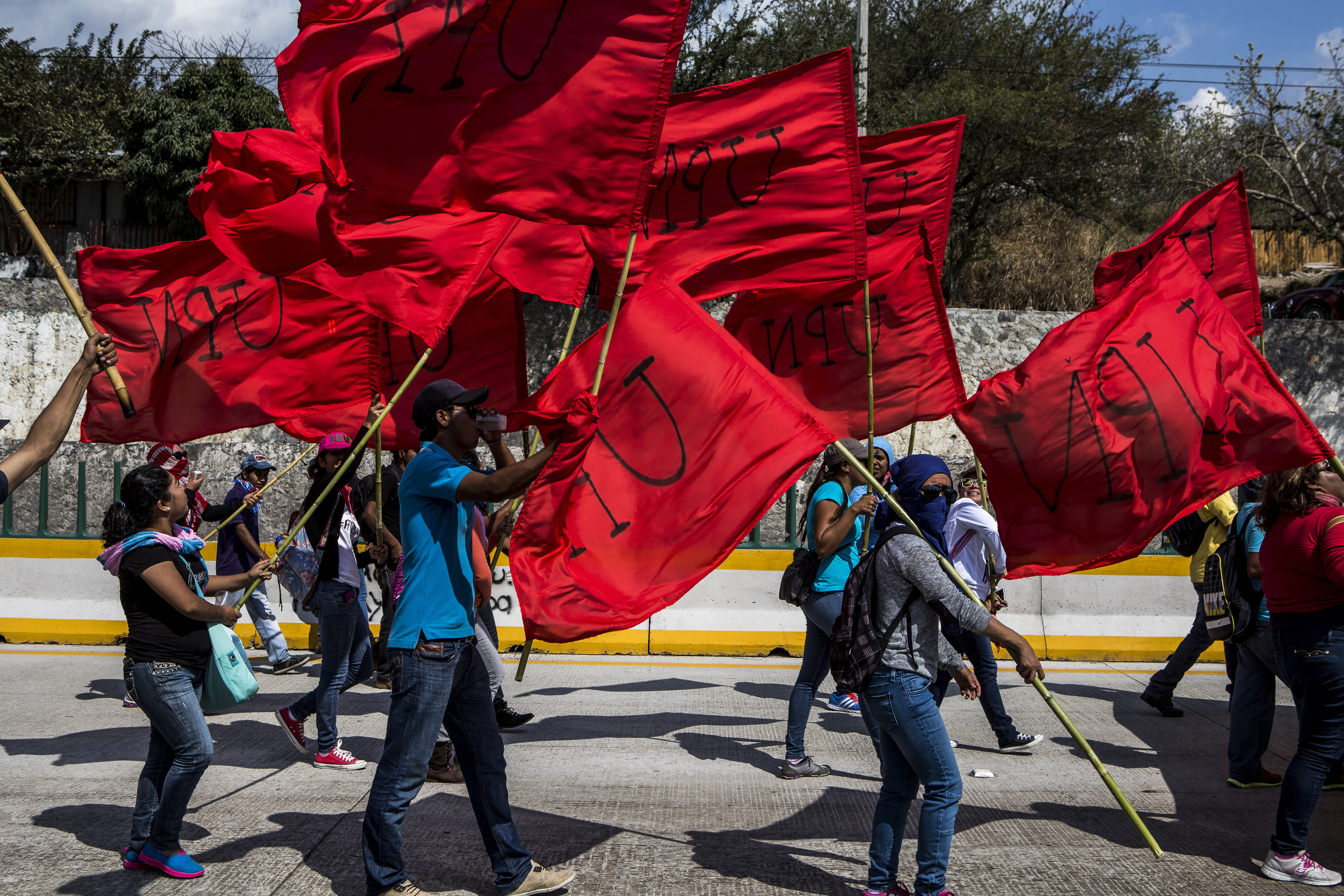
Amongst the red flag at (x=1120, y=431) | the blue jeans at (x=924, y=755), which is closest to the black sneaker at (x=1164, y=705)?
the red flag at (x=1120, y=431)

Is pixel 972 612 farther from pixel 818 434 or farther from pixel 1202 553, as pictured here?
pixel 1202 553

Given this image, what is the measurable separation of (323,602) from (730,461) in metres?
3.19

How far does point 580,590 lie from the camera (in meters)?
4.48

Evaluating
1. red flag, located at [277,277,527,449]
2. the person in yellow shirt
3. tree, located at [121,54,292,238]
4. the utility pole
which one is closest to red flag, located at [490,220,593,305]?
red flag, located at [277,277,527,449]

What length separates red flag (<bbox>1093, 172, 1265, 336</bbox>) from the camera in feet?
20.0

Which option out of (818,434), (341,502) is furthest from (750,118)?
(341,502)

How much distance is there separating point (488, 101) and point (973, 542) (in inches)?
162

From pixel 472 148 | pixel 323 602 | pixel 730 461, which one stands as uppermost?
pixel 472 148

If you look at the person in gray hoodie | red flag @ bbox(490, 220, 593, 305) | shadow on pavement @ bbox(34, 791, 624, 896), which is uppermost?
red flag @ bbox(490, 220, 593, 305)

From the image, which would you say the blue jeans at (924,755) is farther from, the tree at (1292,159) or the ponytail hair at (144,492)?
the tree at (1292,159)

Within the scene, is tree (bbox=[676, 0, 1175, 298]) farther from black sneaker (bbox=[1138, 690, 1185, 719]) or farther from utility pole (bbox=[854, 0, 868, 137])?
black sneaker (bbox=[1138, 690, 1185, 719])

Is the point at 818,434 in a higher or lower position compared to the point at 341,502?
higher

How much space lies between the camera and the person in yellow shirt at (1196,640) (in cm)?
752

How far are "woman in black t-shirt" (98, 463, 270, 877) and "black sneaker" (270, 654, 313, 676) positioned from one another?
4.47 m
